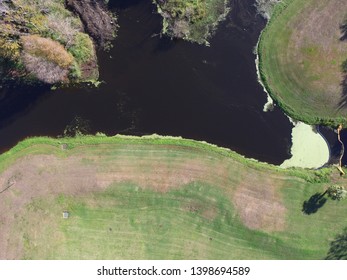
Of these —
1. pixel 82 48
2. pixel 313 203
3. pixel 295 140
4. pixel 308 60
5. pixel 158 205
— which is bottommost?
pixel 158 205

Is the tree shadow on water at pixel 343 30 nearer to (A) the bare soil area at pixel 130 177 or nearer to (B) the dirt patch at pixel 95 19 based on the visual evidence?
(A) the bare soil area at pixel 130 177

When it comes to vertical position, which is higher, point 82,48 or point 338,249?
point 82,48

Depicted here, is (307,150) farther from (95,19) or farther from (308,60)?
(95,19)

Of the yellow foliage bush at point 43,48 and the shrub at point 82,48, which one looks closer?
the yellow foliage bush at point 43,48

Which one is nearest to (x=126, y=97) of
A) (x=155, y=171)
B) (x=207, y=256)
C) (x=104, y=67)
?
(x=104, y=67)

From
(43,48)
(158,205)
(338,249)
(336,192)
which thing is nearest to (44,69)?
(43,48)

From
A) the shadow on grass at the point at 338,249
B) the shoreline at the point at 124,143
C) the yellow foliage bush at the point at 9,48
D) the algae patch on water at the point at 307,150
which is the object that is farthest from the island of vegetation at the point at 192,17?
the shadow on grass at the point at 338,249

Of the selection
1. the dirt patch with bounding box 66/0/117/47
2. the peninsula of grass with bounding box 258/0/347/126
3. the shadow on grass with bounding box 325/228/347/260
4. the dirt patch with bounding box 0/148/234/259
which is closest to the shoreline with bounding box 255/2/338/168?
the peninsula of grass with bounding box 258/0/347/126

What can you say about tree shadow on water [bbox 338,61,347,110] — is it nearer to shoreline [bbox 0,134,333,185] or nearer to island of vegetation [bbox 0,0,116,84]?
shoreline [bbox 0,134,333,185]
